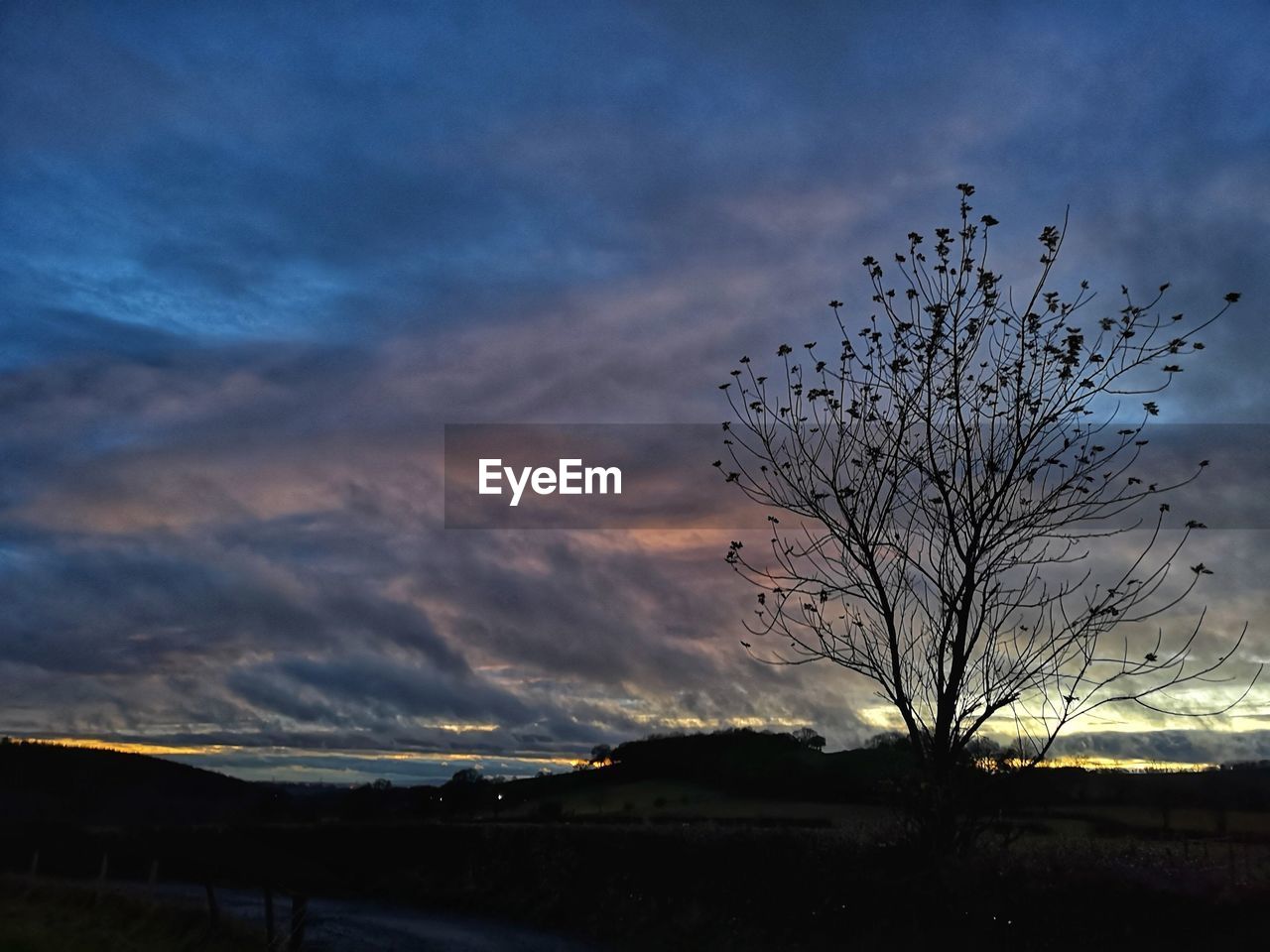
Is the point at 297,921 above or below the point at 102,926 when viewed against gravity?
above

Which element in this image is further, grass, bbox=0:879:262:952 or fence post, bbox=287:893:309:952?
grass, bbox=0:879:262:952

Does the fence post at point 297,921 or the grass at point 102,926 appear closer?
the fence post at point 297,921

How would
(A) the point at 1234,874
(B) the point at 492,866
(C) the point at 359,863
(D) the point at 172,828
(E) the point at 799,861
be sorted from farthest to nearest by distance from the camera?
(D) the point at 172,828
(C) the point at 359,863
(B) the point at 492,866
(E) the point at 799,861
(A) the point at 1234,874

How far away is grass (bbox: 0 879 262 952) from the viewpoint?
73.8 ft

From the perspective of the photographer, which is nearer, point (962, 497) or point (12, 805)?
point (962, 497)

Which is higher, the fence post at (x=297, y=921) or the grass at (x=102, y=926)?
the fence post at (x=297, y=921)

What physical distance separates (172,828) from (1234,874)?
5845 cm

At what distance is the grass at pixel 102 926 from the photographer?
22.5m

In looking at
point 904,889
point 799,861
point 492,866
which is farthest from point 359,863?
point 904,889

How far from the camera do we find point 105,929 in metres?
25.2

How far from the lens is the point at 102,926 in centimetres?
2606

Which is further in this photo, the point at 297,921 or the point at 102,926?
the point at 102,926

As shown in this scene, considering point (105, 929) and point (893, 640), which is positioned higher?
point (893, 640)

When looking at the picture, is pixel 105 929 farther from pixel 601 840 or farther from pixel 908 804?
pixel 908 804
